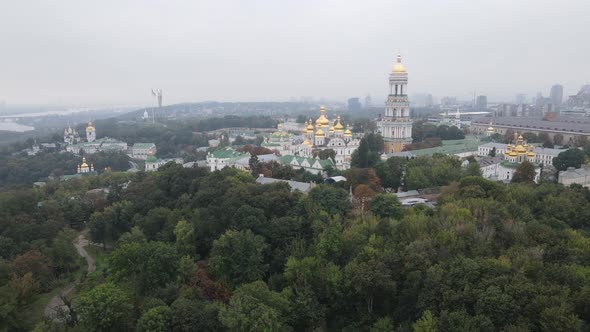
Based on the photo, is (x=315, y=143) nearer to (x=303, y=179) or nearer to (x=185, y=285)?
(x=303, y=179)

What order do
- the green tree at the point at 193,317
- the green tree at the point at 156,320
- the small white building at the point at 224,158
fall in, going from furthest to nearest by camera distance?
the small white building at the point at 224,158 → the green tree at the point at 193,317 → the green tree at the point at 156,320

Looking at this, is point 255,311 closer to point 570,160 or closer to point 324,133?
point 570,160

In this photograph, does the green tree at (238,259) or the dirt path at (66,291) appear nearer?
the dirt path at (66,291)

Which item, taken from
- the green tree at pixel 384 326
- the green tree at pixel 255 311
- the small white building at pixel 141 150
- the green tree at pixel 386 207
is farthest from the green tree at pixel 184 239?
the small white building at pixel 141 150

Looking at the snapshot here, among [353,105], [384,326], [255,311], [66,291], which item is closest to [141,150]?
[66,291]

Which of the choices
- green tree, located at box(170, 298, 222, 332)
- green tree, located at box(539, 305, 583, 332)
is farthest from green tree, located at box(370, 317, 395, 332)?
green tree, located at box(170, 298, 222, 332)

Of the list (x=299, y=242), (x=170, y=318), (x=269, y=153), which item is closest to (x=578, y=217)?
(x=299, y=242)

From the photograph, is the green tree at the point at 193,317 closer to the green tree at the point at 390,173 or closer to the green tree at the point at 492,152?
the green tree at the point at 390,173

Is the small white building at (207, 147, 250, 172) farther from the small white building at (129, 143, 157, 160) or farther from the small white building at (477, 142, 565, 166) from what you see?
the small white building at (129, 143, 157, 160)
